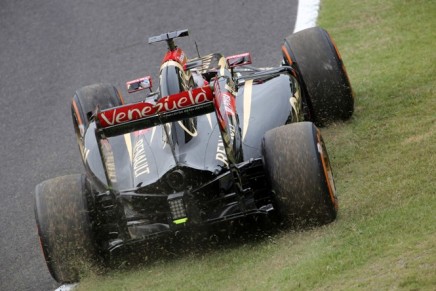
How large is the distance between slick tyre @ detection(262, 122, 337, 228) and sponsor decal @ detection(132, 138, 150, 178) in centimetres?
109

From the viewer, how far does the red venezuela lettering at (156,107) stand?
8047mm

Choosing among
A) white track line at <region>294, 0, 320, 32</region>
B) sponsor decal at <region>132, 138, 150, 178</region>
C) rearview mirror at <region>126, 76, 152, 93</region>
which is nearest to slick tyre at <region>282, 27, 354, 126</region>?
rearview mirror at <region>126, 76, 152, 93</region>

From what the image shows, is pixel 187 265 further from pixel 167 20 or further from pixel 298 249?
pixel 167 20

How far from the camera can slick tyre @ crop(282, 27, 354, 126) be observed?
10.6 meters

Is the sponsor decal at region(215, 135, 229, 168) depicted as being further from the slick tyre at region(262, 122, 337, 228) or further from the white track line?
the white track line

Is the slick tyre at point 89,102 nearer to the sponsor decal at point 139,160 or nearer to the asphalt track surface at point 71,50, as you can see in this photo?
the asphalt track surface at point 71,50

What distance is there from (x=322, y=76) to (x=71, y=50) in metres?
6.88

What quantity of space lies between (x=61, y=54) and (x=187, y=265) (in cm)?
887

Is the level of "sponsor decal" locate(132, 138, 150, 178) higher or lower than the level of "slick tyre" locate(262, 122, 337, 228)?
higher

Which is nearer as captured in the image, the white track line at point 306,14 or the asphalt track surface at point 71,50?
the asphalt track surface at point 71,50

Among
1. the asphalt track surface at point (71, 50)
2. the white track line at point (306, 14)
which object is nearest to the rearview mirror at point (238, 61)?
the asphalt track surface at point (71, 50)

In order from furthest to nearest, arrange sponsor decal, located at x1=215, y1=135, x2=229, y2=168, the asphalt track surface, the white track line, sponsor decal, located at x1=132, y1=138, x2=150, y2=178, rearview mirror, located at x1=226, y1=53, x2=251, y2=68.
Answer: the white track line → the asphalt track surface → rearview mirror, located at x1=226, y1=53, x2=251, y2=68 → sponsor decal, located at x1=132, y1=138, x2=150, y2=178 → sponsor decal, located at x1=215, y1=135, x2=229, y2=168

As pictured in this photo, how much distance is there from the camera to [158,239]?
8.16 metres

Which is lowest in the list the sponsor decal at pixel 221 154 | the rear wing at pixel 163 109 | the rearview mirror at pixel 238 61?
the sponsor decal at pixel 221 154
